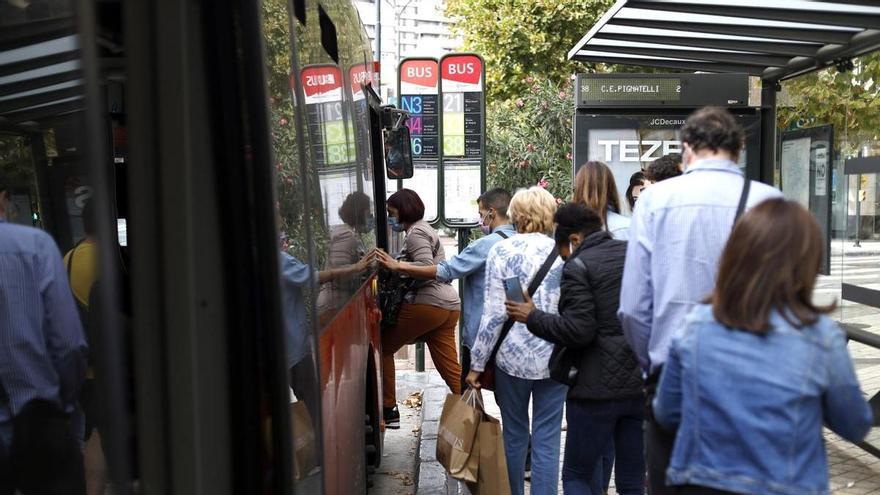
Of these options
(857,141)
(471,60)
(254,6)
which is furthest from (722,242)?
(471,60)

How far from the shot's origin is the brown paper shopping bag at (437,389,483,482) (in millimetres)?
5012

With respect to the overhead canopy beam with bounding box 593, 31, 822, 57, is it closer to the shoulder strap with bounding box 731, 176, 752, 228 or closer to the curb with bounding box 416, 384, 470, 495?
the curb with bounding box 416, 384, 470, 495

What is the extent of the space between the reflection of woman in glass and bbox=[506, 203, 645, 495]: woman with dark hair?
92 centimetres

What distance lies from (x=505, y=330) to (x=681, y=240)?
1.77m

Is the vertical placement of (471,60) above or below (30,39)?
above

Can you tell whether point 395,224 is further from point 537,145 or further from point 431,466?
point 537,145

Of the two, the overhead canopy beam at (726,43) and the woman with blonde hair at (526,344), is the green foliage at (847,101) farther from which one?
the woman with blonde hair at (526,344)

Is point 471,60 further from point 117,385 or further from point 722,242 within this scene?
point 117,385

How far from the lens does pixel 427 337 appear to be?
7.79 m

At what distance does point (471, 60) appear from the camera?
947cm

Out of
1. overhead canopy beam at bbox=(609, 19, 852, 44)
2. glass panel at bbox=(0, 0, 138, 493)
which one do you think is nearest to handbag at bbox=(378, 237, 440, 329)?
overhead canopy beam at bbox=(609, 19, 852, 44)

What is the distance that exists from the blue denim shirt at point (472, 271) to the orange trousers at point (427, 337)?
1.06 metres

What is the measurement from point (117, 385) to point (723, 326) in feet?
5.44

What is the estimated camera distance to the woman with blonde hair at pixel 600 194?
5219 millimetres
